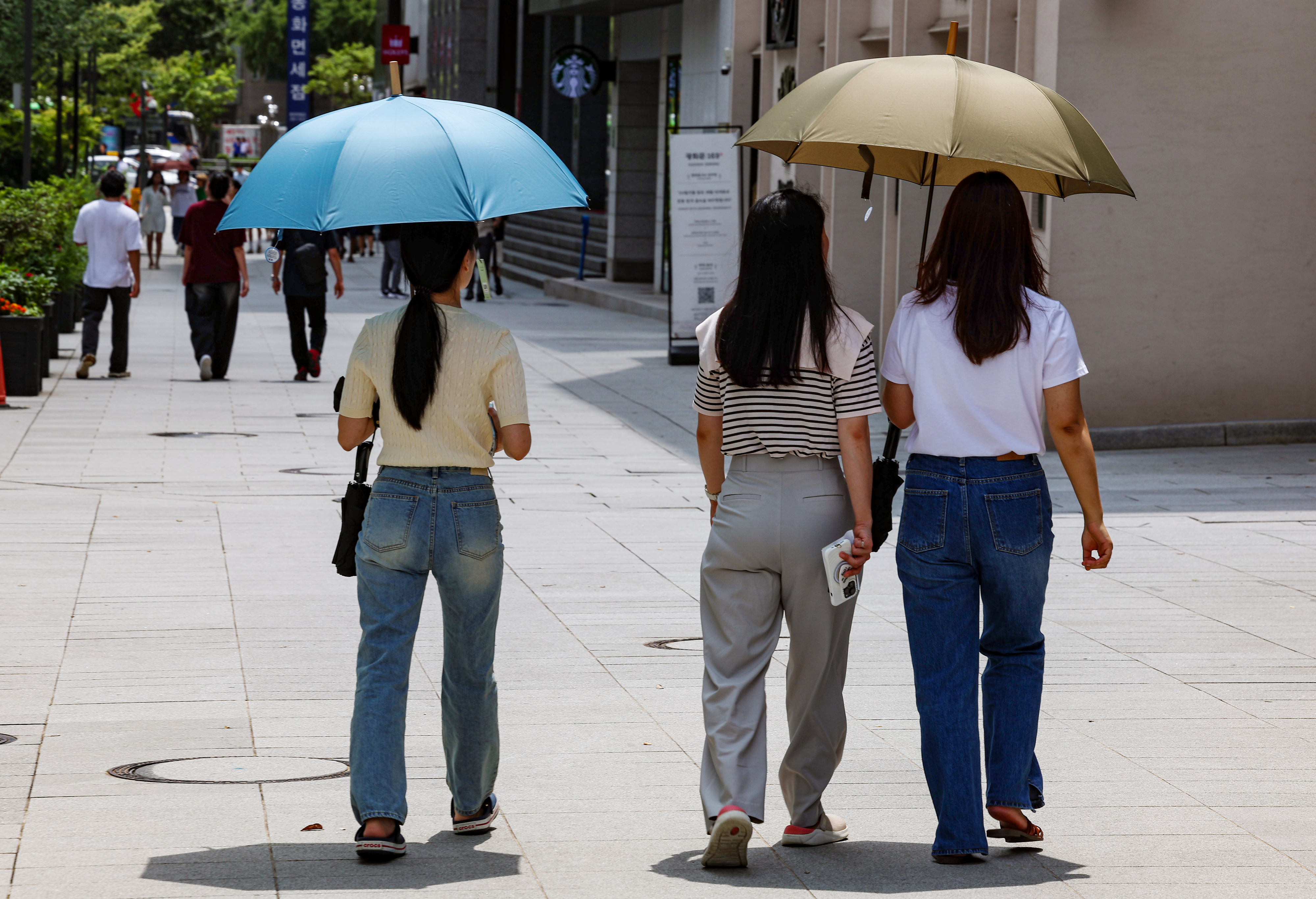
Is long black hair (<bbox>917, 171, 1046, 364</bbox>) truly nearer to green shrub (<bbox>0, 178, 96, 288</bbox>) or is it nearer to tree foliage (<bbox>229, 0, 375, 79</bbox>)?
green shrub (<bbox>0, 178, 96, 288</bbox>)

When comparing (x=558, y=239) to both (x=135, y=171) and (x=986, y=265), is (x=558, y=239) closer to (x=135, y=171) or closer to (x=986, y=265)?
(x=986, y=265)

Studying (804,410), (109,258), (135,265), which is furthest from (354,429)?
(135,265)

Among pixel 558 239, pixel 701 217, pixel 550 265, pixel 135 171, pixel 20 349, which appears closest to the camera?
pixel 20 349

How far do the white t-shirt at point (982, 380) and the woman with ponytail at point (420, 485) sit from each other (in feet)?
3.28

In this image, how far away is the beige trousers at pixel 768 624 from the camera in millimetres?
4523

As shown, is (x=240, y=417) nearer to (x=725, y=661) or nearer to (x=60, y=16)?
(x=725, y=661)

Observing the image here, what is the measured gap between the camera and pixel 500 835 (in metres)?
4.79

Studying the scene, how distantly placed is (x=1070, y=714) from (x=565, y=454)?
7453 millimetres

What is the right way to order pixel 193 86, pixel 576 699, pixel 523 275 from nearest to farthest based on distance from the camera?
pixel 576 699
pixel 523 275
pixel 193 86

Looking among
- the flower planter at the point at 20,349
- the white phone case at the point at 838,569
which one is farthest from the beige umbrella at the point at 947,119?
the flower planter at the point at 20,349

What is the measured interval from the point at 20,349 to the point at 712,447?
12.0 meters

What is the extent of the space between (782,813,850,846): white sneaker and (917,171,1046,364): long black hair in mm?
1254

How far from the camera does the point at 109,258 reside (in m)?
16.9

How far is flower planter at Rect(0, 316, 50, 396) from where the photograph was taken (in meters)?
15.2
